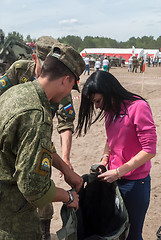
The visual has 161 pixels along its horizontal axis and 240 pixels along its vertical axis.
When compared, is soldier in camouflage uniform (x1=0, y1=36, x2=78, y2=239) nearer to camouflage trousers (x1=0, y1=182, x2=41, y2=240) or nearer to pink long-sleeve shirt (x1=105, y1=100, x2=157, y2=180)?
pink long-sleeve shirt (x1=105, y1=100, x2=157, y2=180)

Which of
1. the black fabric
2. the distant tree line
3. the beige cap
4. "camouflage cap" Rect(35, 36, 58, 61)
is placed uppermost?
the distant tree line

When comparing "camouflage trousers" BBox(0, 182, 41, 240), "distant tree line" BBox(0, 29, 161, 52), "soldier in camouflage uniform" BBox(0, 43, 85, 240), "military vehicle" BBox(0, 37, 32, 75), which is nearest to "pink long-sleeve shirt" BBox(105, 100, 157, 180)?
"soldier in camouflage uniform" BBox(0, 43, 85, 240)

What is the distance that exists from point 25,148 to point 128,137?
3.32ft

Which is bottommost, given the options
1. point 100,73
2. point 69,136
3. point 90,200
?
point 90,200

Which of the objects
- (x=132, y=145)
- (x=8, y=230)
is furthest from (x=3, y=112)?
(x=132, y=145)

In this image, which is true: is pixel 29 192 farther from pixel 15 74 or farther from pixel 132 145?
pixel 15 74

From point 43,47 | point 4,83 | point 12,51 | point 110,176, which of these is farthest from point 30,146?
point 12,51

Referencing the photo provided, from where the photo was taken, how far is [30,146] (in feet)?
4.15

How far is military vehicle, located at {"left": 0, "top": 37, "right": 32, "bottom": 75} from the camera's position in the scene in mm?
15008

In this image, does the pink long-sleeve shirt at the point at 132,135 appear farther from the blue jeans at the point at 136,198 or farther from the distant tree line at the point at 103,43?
the distant tree line at the point at 103,43

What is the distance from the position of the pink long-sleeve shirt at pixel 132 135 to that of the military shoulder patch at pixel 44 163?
869mm

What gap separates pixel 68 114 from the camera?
283 cm

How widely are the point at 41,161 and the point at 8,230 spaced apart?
0.58m

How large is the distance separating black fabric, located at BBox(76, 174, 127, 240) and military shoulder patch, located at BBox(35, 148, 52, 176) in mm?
793
